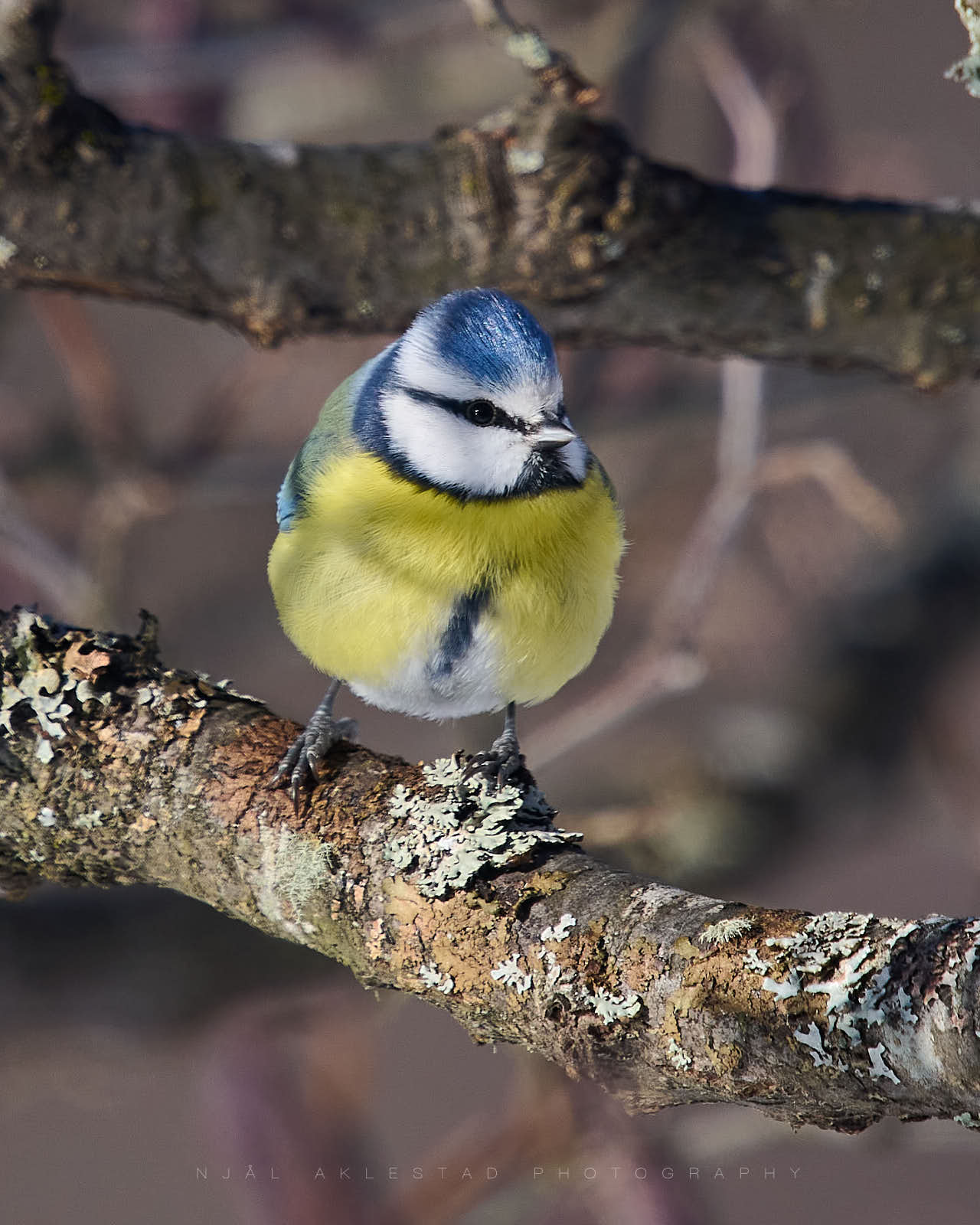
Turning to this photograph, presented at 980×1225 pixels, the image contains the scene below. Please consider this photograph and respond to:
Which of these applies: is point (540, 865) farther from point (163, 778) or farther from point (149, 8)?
point (149, 8)

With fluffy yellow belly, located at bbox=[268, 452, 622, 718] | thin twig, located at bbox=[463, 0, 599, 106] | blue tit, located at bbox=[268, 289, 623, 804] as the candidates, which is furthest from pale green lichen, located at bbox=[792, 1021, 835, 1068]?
thin twig, located at bbox=[463, 0, 599, 106]

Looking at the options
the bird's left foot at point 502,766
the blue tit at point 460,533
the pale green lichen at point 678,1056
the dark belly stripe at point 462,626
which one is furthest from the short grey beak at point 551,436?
the pale green lichen at point 678,1056

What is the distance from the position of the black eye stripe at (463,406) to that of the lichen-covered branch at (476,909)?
1.69ft

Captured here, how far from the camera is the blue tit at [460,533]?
159 centimetres

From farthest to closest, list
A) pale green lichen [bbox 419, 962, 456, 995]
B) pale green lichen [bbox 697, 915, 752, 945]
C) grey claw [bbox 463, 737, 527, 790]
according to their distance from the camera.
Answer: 1. grey claw [bbox 463, 737, 527, 790]
2. pale green lichen [bbox 419, 962, 456, 995]
3. pale green lichen [bbox 697, 915, 752, 945]

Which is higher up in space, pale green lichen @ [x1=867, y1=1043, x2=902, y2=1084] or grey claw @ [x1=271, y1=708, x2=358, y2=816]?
grey claw @ [x1=271, y1=708, x2=358, y2=816]

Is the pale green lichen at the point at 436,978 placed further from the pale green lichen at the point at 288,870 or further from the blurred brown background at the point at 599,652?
the blurred brown background at the point at 599,652

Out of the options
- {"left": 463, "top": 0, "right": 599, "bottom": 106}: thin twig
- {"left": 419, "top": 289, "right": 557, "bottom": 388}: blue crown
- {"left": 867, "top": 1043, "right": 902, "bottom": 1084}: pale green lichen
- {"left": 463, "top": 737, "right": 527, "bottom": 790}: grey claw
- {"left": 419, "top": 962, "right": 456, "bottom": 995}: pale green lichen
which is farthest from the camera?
{"left": 419, "top": 289, "right": 557, "bottom": 388}: blue crown

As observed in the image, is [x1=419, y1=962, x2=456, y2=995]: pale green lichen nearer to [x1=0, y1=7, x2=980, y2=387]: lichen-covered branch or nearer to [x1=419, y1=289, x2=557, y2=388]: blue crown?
→ [x1=419, y1=289, x2=557, y2=388]: blue crown

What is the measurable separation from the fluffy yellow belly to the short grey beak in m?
0.07

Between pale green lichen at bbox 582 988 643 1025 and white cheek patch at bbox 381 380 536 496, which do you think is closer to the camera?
pale green lichen at bbox 582 988 643 1025

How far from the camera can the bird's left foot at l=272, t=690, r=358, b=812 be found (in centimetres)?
122

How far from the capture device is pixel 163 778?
4.07ft

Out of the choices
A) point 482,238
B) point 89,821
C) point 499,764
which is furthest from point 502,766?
point 482,238
